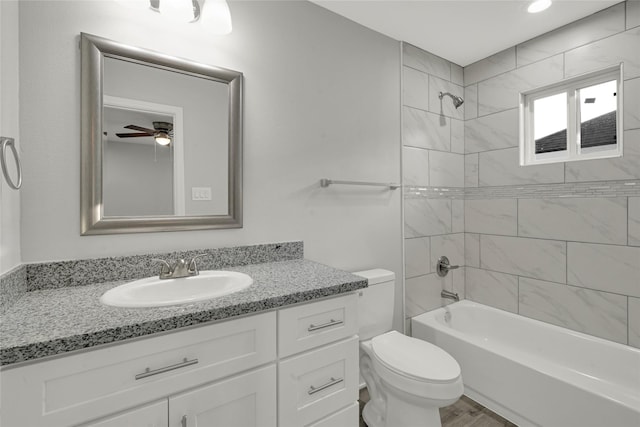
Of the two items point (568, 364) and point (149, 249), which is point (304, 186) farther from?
point (568, 364)

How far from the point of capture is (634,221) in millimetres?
1773

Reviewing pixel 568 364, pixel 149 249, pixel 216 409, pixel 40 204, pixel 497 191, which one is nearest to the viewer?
pixel 216 409

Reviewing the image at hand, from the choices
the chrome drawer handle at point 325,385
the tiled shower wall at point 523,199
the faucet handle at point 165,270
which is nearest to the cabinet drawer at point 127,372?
the chrome drawer handle at point 325,385

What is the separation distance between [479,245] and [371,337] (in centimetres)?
140

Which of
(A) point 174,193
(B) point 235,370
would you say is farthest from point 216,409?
(A) point 174,193

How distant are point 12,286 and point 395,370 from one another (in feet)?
5.11

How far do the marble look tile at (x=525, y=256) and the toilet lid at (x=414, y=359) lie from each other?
1186 mm

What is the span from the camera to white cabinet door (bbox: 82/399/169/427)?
0.78 metres

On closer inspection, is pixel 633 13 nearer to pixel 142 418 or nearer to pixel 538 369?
pixel 538 369

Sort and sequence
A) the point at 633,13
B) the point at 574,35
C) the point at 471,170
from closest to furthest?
the point at 633,13, the point at 574,35, the point at 471,170

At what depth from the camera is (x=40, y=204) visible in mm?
1132

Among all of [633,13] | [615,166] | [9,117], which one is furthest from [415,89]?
[9,117]

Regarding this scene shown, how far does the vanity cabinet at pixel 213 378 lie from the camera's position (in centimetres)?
72

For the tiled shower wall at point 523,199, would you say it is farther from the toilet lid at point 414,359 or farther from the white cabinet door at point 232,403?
the white cabinet door at point 232,403
